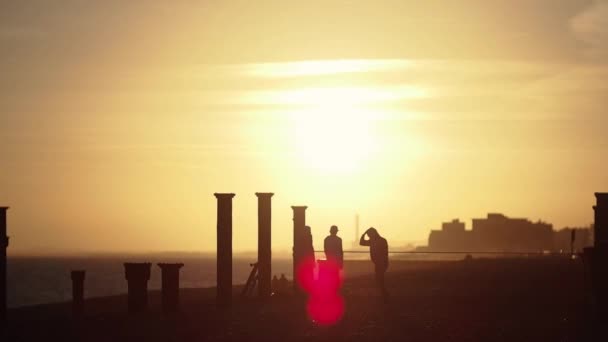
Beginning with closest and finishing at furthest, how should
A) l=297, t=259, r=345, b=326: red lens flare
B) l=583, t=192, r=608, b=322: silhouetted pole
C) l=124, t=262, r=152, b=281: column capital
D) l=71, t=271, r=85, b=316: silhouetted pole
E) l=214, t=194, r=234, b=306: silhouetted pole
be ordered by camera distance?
l=583, t=192, r=608, b=322: silhouetted pole, l=124, t=262, r=152, b=281: column capital, l=71, t=271, r=85, b=316: silhouetted pole, l=214, t=194, r=234, b=306: silhouetted pole, l=297, t=259, r=345, b=326: red lens flare

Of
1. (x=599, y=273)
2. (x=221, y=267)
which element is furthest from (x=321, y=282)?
(x=599, y=273)

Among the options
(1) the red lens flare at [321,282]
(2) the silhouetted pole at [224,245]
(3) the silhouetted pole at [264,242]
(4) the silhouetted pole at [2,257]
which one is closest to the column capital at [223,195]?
(2) the silhouetted pole at [224,245]

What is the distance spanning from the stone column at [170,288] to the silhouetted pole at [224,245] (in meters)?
1.63

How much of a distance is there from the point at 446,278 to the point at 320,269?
15.5m

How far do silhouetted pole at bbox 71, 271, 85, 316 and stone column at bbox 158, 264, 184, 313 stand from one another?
7.37ft

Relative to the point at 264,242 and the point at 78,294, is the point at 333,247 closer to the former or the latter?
the point at 264,242

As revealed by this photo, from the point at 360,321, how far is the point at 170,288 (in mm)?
5493

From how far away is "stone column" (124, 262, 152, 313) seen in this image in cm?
2556

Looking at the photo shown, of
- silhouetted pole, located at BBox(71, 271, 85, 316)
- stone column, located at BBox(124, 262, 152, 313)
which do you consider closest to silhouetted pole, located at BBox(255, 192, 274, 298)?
stone column, located at BBox(124, 262, 152, 313)

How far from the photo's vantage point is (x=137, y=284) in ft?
84.3

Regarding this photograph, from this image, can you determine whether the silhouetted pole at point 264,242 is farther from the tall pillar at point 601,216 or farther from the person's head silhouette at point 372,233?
the tall pillar at point 601,216

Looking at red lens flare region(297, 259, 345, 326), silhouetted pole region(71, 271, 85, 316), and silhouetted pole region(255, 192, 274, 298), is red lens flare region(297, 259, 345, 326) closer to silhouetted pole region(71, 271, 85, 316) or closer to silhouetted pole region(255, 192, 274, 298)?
silhouetted pole region(255, 192, 274, 298)

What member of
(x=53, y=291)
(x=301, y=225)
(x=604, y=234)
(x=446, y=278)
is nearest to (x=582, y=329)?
(x=604, y=234)

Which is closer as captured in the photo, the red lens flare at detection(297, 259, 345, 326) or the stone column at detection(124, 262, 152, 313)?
the stone column at detection(124, 262, 152, 313)
